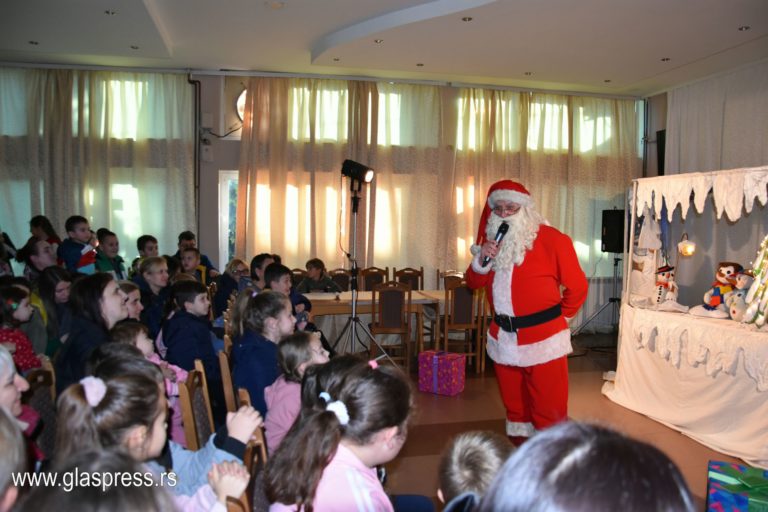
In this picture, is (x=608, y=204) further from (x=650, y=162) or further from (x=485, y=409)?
(x=485, y=409)

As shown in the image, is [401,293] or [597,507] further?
[401,293]

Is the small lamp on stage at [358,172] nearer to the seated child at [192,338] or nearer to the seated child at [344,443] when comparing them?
the seated child at [192,338]

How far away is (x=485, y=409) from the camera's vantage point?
4770 millimetres

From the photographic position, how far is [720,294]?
4418 millimetres

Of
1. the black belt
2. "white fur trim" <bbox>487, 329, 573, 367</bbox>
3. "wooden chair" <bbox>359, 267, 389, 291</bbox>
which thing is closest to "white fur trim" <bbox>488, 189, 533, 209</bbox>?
the black belt

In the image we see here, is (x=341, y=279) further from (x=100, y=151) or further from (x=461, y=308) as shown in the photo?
(x=100, y=151)

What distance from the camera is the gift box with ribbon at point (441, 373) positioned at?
511 centimetres

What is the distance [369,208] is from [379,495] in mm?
6401

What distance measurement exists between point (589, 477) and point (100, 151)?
25.8 feet

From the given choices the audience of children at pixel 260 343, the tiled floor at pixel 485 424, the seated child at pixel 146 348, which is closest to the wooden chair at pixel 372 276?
the tiled floor at pixel 485 424

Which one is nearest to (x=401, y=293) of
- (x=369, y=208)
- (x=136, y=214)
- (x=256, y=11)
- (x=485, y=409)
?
(x=485, y=409)

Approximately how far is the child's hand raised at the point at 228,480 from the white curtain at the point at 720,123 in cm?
677

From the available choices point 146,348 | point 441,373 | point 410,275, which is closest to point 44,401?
point 146,348

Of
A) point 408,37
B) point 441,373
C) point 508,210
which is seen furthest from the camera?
point 408,37
